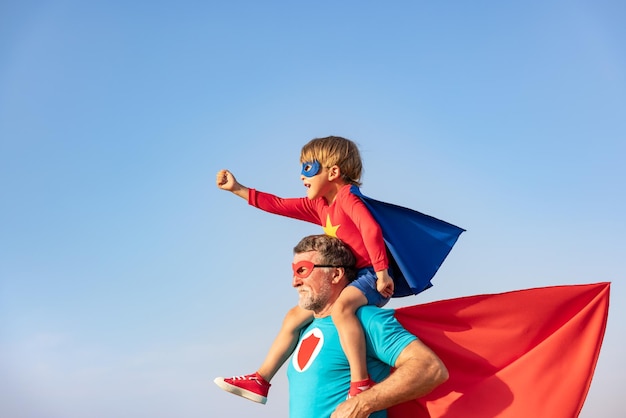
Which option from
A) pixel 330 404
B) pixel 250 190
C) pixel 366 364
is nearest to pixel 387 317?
pixel 366 364

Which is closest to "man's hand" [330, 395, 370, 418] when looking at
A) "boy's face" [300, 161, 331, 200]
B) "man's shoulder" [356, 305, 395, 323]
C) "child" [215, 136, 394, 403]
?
"child" [215, 136, 394, 403]

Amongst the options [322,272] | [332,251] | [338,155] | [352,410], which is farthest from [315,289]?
A: [338,155]

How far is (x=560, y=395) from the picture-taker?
5.47 metres

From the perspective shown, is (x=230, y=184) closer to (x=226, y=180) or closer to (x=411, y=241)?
(x=226, y=180)

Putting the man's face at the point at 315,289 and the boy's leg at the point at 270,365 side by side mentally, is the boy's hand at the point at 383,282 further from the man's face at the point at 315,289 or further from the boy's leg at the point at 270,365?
the boy's leg at the point at 270,365

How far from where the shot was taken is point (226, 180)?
6.86 m

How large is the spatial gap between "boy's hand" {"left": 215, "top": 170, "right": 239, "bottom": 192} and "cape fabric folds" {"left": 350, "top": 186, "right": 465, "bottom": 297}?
1241mm

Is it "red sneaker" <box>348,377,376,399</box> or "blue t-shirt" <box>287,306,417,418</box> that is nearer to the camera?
"red sneaker" <box>348,377,376,399</box>

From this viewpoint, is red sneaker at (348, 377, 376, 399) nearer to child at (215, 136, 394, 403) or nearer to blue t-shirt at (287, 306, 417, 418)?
child at (215, 136, 394, 403)

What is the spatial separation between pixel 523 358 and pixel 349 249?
1.45m

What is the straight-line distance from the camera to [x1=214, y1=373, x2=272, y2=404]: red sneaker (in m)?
6.12

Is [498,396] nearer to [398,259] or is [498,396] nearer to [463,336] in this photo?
[463,336]

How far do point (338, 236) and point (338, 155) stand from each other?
2.08 feet

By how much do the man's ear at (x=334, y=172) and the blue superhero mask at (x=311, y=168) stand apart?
92mm
